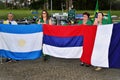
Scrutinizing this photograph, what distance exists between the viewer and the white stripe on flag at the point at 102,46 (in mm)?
8680

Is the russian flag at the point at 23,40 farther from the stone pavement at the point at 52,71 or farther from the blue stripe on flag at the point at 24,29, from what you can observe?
the stone pavement at the point at 52,71

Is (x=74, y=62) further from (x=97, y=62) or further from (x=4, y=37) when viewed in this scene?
(x=4, y=37)

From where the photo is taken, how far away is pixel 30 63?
10.0 m

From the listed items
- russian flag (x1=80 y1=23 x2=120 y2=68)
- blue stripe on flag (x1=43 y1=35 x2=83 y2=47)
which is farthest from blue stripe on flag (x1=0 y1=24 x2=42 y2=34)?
russian flag (x1=80 y1=23 x2=120 y2=68)

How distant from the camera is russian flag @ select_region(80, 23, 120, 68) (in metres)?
8.61

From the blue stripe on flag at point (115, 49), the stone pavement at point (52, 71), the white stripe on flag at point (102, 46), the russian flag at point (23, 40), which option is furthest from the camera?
the russian flag at point (23, 40)

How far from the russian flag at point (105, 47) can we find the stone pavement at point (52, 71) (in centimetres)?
27

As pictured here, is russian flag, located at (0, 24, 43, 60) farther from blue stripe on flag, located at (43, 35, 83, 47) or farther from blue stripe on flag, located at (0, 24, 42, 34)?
blue stripe on flag, located at (43, 35, 83, 47)

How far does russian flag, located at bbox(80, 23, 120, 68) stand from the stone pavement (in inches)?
10.7

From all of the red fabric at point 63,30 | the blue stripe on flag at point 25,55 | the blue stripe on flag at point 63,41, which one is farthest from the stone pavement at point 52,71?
the red fabric at point 63,30

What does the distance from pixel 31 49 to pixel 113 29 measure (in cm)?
270

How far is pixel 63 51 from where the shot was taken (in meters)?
9.71

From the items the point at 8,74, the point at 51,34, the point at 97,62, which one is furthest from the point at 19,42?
the point at 97,62

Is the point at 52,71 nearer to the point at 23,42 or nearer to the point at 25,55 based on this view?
the point at 25,55
